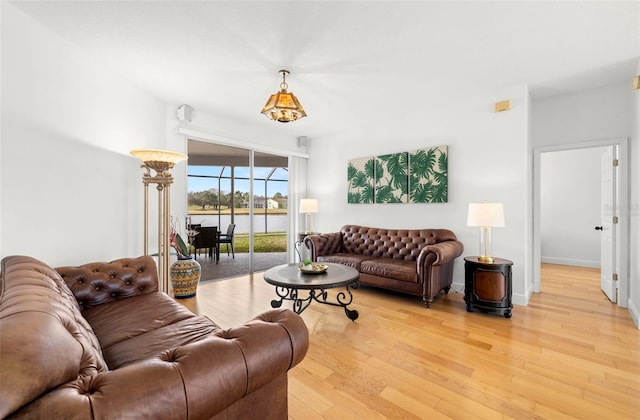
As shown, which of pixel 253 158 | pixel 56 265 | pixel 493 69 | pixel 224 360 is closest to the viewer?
pixel 224 360

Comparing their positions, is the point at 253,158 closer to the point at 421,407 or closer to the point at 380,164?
the point at 380,164

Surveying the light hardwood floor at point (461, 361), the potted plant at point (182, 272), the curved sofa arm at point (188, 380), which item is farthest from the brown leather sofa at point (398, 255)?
the curved sofa arm at point (188, 380)

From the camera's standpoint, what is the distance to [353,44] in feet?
8.37

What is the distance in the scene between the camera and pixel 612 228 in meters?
3.51

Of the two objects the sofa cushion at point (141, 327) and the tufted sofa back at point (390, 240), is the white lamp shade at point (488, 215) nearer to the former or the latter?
the tufted sofa back at point (390, 240)

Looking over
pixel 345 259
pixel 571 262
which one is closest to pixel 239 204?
pixel 345 259

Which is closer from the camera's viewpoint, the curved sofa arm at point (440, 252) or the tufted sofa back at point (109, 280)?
the tufted sofa back at point (109, 280)

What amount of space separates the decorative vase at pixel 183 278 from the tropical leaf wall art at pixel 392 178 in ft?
9.95

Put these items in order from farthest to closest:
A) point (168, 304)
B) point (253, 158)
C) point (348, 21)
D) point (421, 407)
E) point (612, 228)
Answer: point (253, 158)
point (612, 228)
point (348, 21)
point (168, 304)
point (421, 407)

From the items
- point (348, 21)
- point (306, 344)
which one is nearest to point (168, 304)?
point (306, 344)

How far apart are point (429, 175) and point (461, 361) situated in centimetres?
269

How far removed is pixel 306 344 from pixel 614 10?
319 centimetres

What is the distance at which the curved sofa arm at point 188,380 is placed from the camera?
2.16 ft

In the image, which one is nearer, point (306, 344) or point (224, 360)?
point (224, 360)
